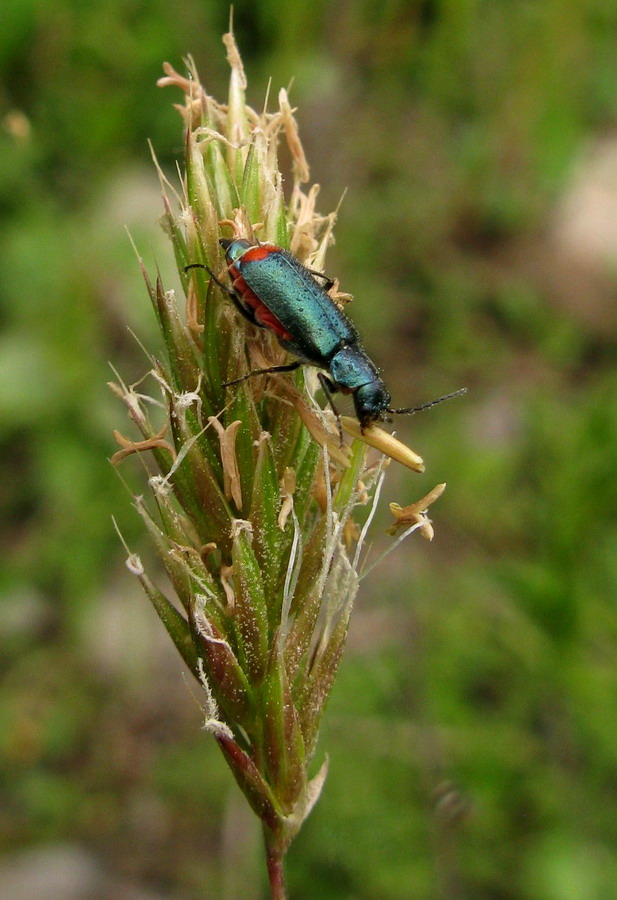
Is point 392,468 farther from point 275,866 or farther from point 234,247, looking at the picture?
point 275,866

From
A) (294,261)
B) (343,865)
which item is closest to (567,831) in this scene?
(343,865)

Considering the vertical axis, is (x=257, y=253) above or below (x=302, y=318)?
above

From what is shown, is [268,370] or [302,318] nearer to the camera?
[268,370]

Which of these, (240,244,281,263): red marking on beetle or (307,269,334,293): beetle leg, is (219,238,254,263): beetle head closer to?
(240,244,281,263): red marking on beetle

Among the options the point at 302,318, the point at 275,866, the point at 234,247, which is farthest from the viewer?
the point at 302,318

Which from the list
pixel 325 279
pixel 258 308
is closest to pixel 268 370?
pixel 258 308

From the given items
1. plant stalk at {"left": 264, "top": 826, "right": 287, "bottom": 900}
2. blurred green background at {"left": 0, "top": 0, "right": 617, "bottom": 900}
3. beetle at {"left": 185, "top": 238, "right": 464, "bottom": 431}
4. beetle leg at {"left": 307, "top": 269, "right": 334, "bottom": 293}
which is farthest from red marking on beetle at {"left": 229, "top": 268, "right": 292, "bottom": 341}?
plant stalk at {"left": 264, "top": 826, "right": 287, "bottom": 900}
